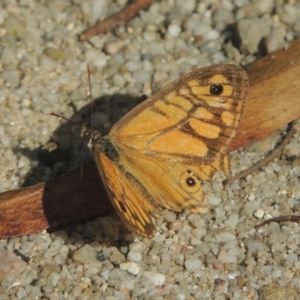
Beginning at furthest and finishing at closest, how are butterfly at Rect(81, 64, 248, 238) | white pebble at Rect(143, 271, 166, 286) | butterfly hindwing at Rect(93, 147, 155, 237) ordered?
1. butterfly at Rect(81, 64, 248, 238)
2. white pebble at Rect(143, 271, 166, 286)
3. butterfly hindwing at Rect(93, 147, 155, 237)

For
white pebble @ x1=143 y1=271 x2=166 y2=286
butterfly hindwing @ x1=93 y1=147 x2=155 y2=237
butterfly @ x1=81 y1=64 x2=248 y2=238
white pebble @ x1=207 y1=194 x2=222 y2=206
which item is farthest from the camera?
white pebble @ x1=207 y1=194 x2=222 y2=206

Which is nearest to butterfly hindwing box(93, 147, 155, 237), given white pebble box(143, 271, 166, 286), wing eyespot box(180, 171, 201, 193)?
wing eyespot box(180, 171, 201, 193)

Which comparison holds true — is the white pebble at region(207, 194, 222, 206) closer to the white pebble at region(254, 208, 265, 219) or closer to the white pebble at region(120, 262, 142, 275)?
the white pebble at region(254, 208, 265, 219)

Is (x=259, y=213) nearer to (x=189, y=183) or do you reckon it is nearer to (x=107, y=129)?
(x=189, y=183)

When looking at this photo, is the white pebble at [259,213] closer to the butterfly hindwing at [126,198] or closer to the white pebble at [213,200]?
the white pebble at [213,200]

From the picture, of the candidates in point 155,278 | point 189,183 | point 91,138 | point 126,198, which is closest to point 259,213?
point 189,183

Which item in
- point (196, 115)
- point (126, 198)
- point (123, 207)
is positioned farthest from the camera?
point (196, 115)

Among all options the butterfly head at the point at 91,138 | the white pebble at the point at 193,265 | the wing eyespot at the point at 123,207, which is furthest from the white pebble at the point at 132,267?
the butterfly head at the point at 91,138
